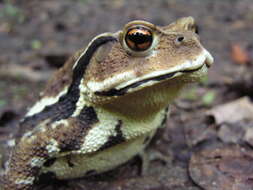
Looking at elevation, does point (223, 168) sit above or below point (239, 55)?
below

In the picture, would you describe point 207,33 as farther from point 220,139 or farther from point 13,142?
point 13,142

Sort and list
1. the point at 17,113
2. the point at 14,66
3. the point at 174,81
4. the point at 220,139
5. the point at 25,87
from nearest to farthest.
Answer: the point at 174,81 < the point at 220,139 < the point at 17,113 < the point at 25,87 < the point at 14,66

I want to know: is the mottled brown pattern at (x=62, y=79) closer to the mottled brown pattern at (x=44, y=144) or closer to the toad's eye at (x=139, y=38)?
the mottled brown pattern at (x=44, y=144)

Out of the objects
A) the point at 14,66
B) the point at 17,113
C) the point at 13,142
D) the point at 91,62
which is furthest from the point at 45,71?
the point at 91,62

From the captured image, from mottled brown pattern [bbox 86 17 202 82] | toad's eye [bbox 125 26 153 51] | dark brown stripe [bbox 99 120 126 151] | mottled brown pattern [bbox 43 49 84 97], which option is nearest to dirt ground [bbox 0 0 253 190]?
dark brown stripe [bbox 99 120 126 151]

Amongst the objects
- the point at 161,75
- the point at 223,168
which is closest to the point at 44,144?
the point at 161,75

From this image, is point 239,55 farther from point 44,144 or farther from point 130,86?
point 44,144
